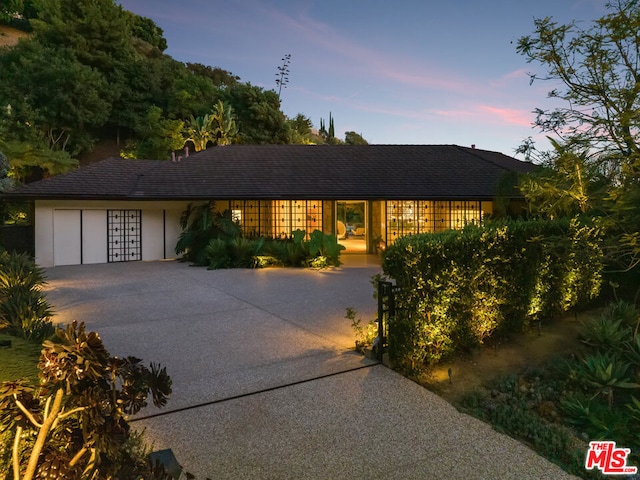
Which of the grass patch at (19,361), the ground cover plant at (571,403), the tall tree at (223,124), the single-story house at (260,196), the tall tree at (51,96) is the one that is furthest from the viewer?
the tall tree at (223,124)

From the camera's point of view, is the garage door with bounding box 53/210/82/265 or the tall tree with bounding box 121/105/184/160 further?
the tall tree with bounding box 121/105/184/160

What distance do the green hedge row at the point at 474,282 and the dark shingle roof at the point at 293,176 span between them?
9.84 m

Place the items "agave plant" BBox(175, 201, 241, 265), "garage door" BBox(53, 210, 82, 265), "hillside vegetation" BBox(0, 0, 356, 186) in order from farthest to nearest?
1. "hillside vegetation" BBox(0, 0, 356, 186)
2. "agave plant" BBox(175, 201, 241, 265)
3. "garage door" BBox(53, 210, 82, 265)

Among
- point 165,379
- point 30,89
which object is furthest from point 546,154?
point 30,89

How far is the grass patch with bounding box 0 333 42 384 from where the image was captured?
2014 millimetres

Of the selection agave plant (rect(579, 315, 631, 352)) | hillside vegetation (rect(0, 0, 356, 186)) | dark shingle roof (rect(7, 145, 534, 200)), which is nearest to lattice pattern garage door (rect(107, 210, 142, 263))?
dark shingle roof (rect(7, 145, 534, 200))


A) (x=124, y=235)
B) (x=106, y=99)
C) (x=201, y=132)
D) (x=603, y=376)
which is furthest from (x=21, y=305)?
(x=106, y=99)

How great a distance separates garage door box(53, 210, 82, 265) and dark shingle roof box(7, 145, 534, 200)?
109 cm

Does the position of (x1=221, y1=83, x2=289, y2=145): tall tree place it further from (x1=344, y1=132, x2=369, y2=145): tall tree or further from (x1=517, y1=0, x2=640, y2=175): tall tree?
(x1=517, y1=0, x2=640, y2=175): tall tree

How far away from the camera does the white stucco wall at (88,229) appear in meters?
14.6

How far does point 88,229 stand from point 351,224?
12.4m
